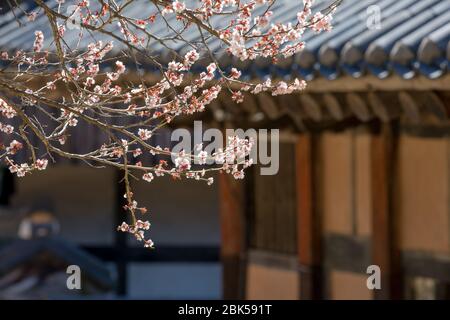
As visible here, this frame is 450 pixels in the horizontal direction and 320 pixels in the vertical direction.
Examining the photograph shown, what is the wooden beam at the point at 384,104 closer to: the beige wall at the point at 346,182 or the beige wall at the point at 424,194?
the beige wall at the point at 424,194

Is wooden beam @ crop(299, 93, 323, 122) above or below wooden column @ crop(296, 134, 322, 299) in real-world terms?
above

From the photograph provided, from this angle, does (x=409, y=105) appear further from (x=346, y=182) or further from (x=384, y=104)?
(x=346, y=182)

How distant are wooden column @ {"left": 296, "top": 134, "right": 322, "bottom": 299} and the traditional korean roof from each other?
3.63 ft

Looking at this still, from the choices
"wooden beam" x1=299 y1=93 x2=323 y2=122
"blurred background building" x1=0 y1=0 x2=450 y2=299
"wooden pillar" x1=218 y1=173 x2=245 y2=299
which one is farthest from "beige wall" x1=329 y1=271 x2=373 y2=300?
"wooden beam" x1=299 y1=93 x2=323 y2=122

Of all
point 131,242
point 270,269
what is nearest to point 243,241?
point 270,269

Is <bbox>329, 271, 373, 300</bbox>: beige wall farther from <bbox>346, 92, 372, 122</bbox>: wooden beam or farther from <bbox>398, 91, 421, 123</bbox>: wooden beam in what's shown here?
<bbox>398, 91, 421, 123</bbox>: wooden beam

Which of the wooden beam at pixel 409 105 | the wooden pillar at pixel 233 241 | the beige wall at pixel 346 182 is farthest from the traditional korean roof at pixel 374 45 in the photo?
the wooden pillar at pixel 233 241

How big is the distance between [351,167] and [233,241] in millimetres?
1470

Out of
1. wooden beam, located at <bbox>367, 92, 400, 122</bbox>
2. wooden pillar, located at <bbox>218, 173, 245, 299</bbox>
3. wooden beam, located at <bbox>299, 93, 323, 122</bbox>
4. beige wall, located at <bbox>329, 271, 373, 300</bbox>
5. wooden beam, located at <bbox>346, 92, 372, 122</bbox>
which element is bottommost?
beige wall, located at <bbox>329, 271, 373, 300</bbox>

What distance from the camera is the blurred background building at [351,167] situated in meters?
6.52

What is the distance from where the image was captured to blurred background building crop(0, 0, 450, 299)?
652 cm

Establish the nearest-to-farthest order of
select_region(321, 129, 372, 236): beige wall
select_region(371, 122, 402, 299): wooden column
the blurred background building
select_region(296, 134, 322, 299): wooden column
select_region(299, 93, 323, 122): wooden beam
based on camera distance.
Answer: the blurred background building < select_region(299, 93, 323, 122): wooden beam < select_region(371, 122, 402, 299): wooden column < select_region(321, 129, 372, 236): beige wall < select_region(296, 134, 322, 299): wooden column

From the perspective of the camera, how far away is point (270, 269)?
899 cm

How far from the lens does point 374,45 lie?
20.8 ft
